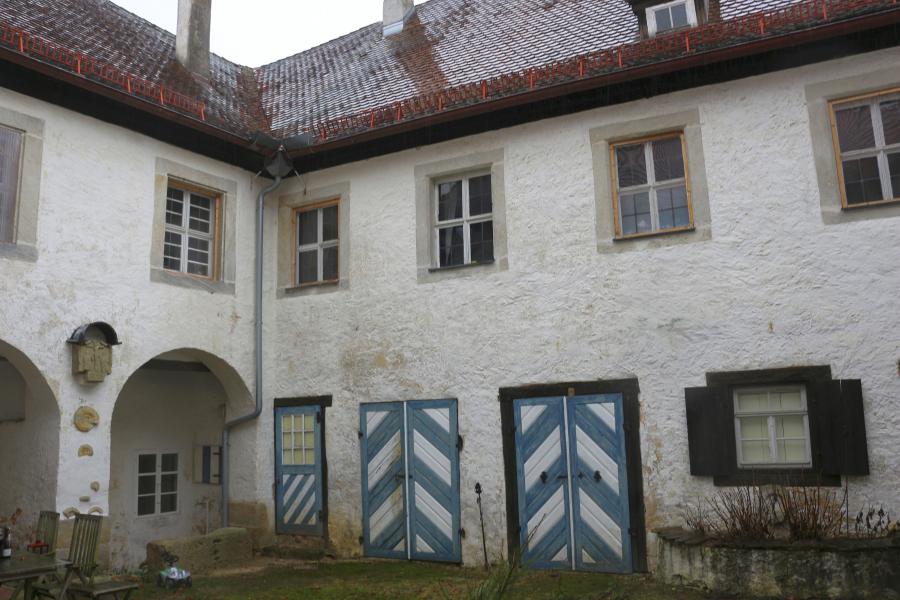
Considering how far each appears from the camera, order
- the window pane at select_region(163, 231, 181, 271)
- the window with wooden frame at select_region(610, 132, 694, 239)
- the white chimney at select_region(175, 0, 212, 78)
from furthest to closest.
→ the white chimney at select_region(175, 0, 212, 78) → the window pane at select_region(163, 231, 181, 271) → the window with wooden frame at select_region(610, 132, 694, 239)

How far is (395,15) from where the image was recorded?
14305mm

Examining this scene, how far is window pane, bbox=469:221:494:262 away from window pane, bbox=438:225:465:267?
0.16 m

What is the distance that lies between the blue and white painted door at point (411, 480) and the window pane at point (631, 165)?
3.27 m

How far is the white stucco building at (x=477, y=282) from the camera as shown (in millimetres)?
7973

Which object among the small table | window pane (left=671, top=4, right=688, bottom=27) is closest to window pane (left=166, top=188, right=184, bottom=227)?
the small table

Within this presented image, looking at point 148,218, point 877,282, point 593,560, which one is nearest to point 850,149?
point 877,282

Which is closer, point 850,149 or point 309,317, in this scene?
point 850,149

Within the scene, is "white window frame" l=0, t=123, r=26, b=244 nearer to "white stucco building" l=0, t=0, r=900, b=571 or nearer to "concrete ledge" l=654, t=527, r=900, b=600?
"white stucco building" l=0, t=0, r=900, b=571

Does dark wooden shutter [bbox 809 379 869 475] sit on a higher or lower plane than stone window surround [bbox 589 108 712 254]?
lower

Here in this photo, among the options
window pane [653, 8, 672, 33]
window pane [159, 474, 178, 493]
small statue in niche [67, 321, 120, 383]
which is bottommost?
window pane [159, 474, 178, 493]

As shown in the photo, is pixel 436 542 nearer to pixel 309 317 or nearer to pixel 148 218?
pixel 309 317

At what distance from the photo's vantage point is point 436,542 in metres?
9.48

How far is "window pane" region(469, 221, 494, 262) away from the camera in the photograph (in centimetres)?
978

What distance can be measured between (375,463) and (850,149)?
249 inches
